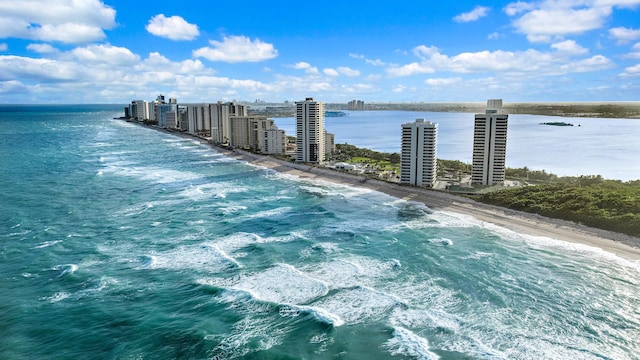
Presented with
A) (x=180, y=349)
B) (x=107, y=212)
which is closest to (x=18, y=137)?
(x=107, y=212)

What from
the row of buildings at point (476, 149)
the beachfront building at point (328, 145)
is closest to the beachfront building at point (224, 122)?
the beachfront building at point (328, 145)

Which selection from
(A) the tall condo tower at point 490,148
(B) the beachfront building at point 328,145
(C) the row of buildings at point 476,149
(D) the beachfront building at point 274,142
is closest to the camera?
(A) the tall condo tower at point 490,148

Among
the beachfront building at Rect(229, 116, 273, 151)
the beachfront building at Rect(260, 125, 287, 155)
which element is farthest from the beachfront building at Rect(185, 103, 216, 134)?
the beachfront building at Rect(260, 125, 287, 155)

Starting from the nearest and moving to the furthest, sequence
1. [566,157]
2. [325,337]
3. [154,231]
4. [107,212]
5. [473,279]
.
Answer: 1. [325,337]
2. [473,279]
3. [154,231]
4. [107,212]
5. [566,157]

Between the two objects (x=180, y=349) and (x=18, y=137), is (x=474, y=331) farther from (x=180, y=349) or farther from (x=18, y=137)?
(x=18, y=137)

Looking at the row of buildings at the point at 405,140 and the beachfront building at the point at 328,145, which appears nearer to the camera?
the row of buildings at the point at 405,140

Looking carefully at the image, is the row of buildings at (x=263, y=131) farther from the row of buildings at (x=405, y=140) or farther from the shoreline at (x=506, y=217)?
the shoreline at (x=506, y=217)

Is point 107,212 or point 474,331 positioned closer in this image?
point 474,331
